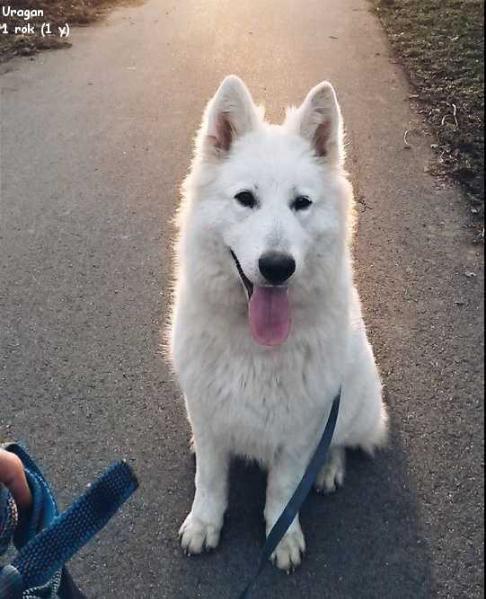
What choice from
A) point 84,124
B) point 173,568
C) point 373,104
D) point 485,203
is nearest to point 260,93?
point 373,104

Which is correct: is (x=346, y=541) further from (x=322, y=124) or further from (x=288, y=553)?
(x=322, y=124)

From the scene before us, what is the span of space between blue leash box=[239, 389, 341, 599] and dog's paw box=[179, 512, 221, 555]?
0.31m

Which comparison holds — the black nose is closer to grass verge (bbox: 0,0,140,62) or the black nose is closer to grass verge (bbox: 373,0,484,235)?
grass verge (bbox: 373,0,484,235)

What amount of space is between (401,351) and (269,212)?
1709 millimetres

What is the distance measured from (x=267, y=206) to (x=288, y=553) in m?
1.57

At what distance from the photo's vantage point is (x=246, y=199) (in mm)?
2363

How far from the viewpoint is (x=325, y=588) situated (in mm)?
2619

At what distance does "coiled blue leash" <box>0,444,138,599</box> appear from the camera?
1.54 metres

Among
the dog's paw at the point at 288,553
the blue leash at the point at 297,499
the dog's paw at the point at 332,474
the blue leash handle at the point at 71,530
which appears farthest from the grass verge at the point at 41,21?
the blue leash handle at the point at 71,530

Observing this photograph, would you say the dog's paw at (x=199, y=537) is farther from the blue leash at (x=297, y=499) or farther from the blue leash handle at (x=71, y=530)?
the blue leash handle at (x=71, y=530)

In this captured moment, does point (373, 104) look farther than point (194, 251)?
Yes

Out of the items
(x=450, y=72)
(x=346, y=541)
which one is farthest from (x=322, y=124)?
(x=450, y=72)

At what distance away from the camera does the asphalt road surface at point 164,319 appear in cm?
266

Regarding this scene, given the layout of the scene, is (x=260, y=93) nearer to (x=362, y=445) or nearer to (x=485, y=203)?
(x=485, y=203)
